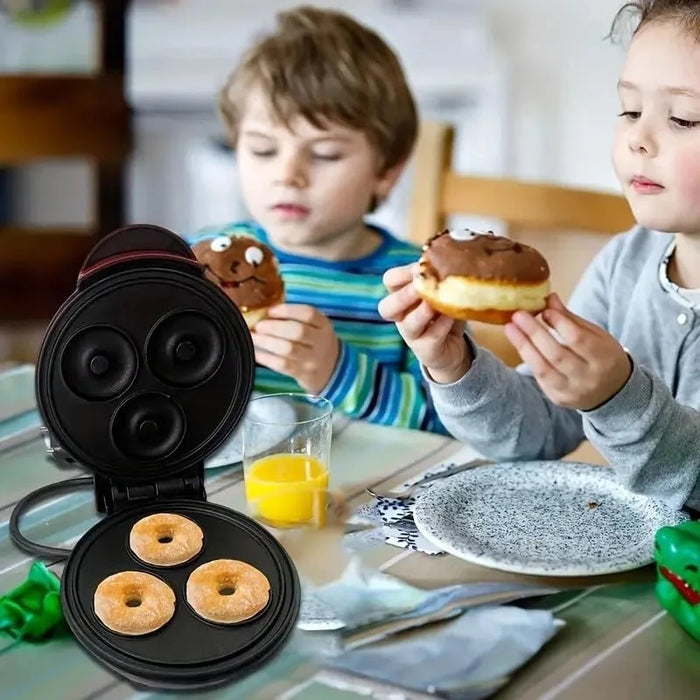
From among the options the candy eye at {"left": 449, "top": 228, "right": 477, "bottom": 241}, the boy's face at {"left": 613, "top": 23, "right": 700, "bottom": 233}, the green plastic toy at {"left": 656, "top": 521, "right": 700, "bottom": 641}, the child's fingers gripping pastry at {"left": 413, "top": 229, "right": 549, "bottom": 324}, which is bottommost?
the green plastic toy at {"left": 656, "top": 521, "right": 700, "bottom": 641}

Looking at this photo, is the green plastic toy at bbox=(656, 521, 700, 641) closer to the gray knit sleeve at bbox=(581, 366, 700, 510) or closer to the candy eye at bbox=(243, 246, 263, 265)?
the gray knit sleeve at bbox=(581, 366, 700, 510)

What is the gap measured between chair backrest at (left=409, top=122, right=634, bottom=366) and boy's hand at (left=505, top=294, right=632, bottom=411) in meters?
0.76

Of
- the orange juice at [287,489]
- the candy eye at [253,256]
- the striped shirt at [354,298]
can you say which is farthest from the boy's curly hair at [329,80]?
the orange juice at [287,489]

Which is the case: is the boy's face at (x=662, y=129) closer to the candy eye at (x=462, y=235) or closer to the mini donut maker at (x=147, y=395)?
the candy eye at (x=462, y=235)

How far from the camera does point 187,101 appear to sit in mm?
3188

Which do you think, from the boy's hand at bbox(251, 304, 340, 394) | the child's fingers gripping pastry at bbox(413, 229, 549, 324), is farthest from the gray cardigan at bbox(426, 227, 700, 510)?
the boy's hand at bbox(251, 304, 340, 394)

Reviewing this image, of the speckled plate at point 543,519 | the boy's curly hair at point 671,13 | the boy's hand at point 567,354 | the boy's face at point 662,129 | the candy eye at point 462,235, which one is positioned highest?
the boy's curly hair at point 671,13

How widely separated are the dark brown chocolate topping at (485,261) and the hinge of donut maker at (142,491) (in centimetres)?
29

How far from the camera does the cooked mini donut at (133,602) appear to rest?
84cm

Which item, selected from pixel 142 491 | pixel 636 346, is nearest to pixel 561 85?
pixel 636 346

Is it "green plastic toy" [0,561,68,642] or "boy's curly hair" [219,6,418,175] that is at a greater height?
"boy's curly hair" [219,6,418,175]

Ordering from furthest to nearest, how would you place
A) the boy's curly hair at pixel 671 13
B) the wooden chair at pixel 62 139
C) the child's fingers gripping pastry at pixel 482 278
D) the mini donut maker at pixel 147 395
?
the wooden chair at pixel 62 139 < the boy's curly hair at pixel 671 13 < the child's fingers gripping pastry at pixel 482 278 < the mini donut maker at pixel 147 395

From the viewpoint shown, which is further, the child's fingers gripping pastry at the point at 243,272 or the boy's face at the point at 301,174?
the boy's face at the point at 301,174

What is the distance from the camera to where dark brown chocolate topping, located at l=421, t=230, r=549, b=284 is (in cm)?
103
